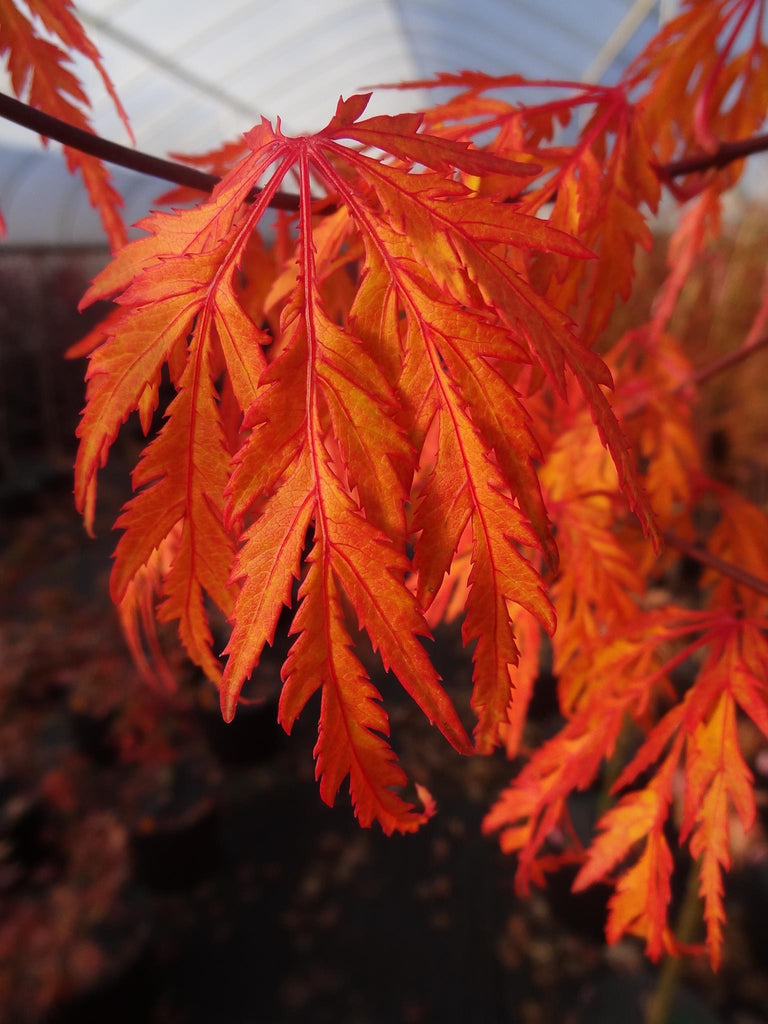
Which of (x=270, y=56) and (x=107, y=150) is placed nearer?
(x=107, y=150)

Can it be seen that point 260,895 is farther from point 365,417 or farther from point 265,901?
point 365,417

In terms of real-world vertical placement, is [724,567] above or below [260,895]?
above

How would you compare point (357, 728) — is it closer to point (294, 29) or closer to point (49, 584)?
point (49, 584)

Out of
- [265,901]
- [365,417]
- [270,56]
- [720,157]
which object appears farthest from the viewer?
[270,56]

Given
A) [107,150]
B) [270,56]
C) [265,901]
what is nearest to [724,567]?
[107,150]

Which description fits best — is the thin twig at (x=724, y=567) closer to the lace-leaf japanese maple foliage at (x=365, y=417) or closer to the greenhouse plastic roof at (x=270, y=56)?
the lace-leaf japanese maple foliage at (x=365, y=417)

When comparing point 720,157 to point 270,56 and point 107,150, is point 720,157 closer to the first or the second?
point 107,150

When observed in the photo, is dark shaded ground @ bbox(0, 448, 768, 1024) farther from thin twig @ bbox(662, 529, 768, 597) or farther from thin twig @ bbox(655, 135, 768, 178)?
thin twig @ bbox(655, 135, 768, 178)

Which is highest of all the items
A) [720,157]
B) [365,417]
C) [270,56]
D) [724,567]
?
[270,56]

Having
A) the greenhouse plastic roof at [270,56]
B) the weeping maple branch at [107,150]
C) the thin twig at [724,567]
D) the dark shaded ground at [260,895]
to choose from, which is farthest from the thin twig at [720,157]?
the greenhouse plastic roof at [270,56]

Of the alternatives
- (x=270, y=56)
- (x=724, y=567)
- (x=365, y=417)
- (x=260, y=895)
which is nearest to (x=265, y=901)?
(x=260, y=895)

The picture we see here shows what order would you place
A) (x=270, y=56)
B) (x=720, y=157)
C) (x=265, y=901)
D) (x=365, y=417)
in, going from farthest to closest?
1. (x=270, y=56)
2. (x=265, y=901)
3. (x=720, y=157)
4. (x=365, y=417)
